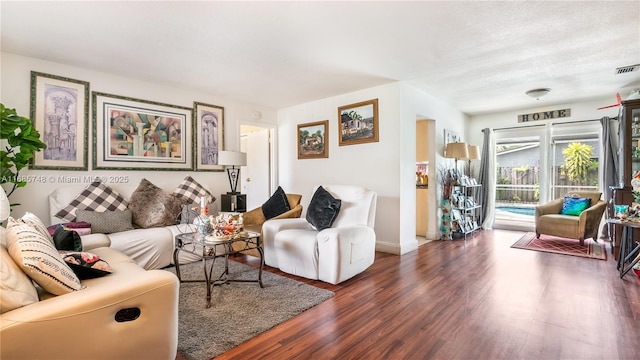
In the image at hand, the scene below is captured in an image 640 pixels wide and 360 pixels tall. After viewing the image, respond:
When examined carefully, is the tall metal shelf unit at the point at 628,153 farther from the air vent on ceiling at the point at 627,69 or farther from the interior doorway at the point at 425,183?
the interior doorway at the point at 425,183

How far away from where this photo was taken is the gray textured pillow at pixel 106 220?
10.4ft

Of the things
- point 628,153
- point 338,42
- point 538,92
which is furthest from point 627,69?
point 338,42

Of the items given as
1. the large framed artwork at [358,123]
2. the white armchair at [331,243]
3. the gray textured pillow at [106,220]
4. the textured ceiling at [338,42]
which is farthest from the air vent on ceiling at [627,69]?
the gray textured pillow at [106,220]

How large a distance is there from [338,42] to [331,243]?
1.92m

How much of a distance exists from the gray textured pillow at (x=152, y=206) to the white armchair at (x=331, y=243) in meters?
1.28

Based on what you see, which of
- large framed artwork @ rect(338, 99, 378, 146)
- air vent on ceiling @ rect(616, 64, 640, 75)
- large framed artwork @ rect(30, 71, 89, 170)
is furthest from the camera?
large framed artwork @ rect(338, 99, 378, 146)

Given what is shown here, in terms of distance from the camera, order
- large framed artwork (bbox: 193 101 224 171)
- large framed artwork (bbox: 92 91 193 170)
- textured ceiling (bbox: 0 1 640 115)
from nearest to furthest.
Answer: textured ceiling (bbox: 0 1 640 115) → large framed artwork (bbox: 92 91 193 170) → large framed artwork (bbox: 193 101 224 171)

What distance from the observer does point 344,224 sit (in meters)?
3.38

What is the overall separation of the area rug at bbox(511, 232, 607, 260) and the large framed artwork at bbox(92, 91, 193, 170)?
520 centimetres

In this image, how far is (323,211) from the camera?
340cm

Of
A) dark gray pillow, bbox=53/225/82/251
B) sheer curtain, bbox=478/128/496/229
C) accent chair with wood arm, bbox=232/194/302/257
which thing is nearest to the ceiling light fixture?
sheer curtain, bbox=478/128/496/229

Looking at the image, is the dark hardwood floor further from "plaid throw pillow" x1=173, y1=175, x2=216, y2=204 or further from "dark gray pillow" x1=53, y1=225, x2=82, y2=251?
"plaid throw pillow" x1=173, y1=175, x2=216, y2=204

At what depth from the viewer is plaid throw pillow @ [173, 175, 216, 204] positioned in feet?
13.6

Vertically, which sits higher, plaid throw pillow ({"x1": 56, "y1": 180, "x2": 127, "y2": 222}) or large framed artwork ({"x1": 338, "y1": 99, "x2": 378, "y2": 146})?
large framed artwork ({"x1": 338, "y1": 99, "x2": 378, "y2": 146})
